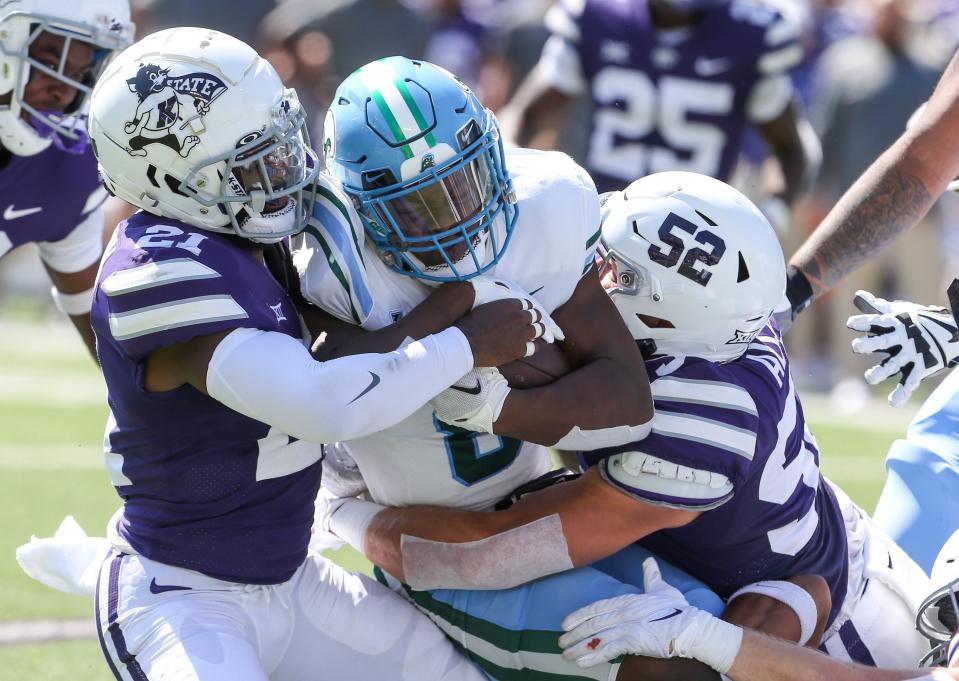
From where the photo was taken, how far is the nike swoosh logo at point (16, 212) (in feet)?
13.4

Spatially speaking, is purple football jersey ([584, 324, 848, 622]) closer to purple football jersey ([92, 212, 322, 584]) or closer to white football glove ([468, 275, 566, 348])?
white football glove ([468, 275, 566, 348])

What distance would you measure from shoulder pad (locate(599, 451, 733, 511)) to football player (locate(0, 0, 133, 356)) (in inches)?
79.9

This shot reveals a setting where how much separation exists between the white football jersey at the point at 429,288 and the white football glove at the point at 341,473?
0.41ft

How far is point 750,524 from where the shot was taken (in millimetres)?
2861

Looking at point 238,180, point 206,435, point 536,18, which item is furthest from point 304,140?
point 536,18

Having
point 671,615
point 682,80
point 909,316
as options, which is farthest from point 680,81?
point 671,615

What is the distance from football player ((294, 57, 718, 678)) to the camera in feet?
8.86

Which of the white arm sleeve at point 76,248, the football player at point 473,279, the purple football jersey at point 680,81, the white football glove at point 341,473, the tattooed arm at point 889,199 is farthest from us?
the purple football jersey at point 680,81

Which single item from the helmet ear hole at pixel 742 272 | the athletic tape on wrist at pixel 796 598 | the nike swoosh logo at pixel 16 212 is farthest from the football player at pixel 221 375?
the nike swoosh logo at pixel 16 212

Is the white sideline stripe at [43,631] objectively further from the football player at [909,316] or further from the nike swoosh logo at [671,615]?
the football player at [909,316]

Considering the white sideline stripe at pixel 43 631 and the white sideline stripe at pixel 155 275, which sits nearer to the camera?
the white sideline stripe at pixel 155 275

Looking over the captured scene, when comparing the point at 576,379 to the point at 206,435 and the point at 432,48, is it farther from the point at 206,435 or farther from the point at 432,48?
the point at 432,48

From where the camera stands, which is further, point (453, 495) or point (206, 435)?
point (453, 495)

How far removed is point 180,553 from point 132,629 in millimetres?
174
